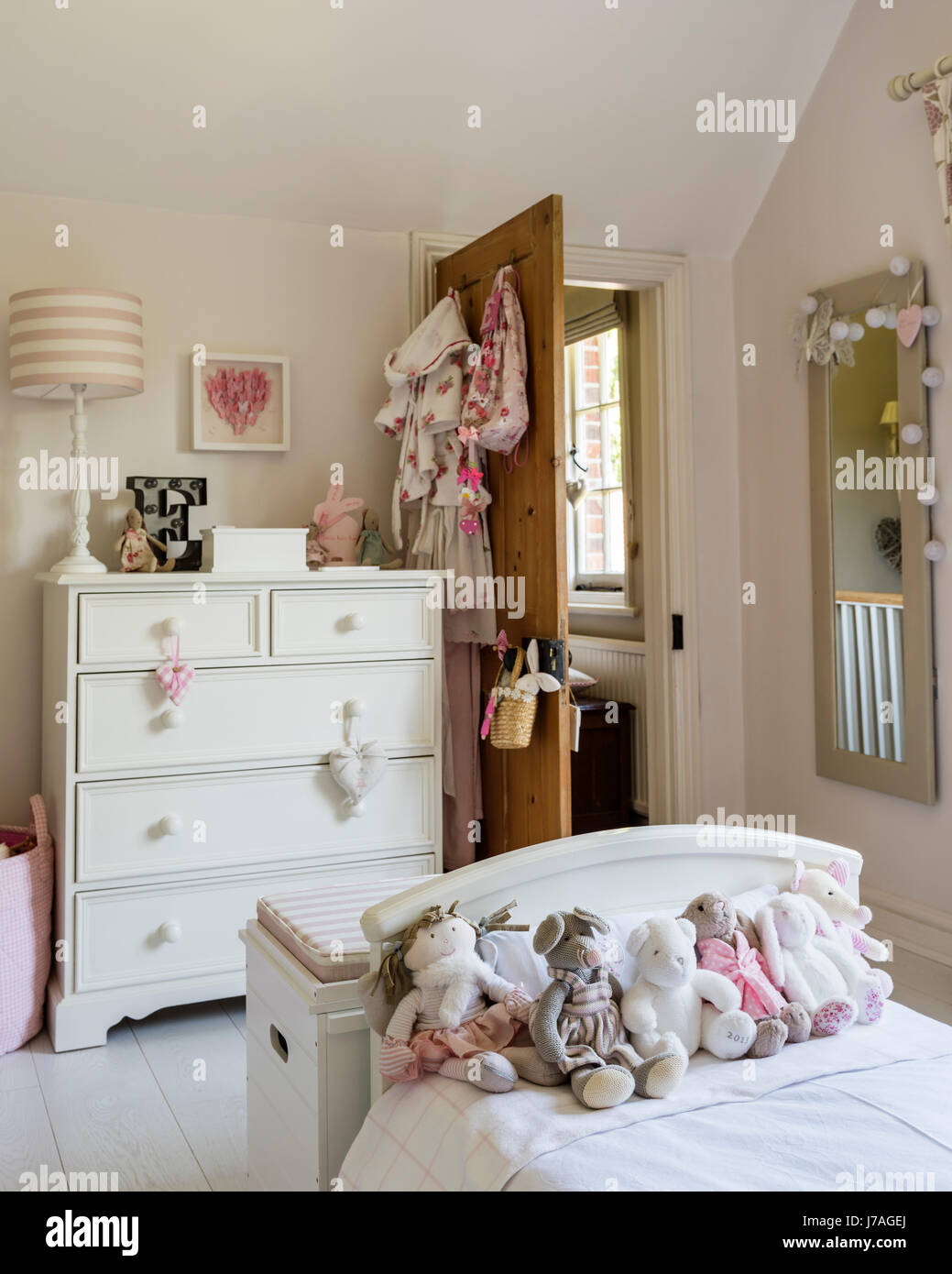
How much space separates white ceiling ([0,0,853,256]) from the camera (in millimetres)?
2979

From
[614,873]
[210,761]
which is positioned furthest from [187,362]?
[614,873]

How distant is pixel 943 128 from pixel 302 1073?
2.81m

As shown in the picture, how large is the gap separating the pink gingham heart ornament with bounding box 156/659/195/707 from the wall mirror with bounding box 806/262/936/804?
79.5 inches

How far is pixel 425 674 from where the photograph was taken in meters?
3.18

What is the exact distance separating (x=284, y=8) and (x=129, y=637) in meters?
1.69

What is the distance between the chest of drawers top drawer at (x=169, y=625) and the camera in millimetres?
2783

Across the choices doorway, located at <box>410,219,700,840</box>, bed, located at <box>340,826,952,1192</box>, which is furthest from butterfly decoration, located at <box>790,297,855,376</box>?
bed, located at <box>340,826,952,1192</box>

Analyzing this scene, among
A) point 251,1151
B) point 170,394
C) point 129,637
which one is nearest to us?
point 251,1151

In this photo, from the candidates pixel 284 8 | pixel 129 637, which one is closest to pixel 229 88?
pixel 284 8

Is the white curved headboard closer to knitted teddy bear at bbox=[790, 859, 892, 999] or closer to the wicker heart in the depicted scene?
knitted teddy bear at bbox=[790, 859, 892, 999]

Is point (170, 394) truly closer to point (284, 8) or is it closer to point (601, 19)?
point (284, 8)

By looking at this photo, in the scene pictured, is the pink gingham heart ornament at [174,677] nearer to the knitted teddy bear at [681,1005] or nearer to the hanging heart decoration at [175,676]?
the hanging heart decoration at [175,676]

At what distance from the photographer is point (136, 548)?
3.11 meters

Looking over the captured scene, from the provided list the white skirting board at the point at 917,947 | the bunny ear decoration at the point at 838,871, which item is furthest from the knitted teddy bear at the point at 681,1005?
the white skirting board at the point at 917,947
